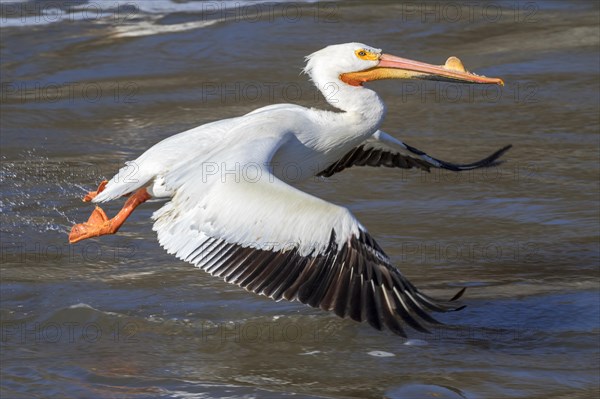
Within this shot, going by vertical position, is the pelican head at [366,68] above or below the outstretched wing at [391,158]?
above

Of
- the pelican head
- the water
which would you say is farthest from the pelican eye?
the water

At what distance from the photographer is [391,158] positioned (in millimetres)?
7523

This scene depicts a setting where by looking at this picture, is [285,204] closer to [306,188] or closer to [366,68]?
[366,68]

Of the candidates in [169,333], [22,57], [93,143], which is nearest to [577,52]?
[93,143]

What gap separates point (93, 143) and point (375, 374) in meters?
4.56

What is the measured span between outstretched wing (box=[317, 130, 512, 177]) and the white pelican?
510mm

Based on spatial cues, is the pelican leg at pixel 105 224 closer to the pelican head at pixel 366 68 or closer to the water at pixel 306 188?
the water at pixel 306 188

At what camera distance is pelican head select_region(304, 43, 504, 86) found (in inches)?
258

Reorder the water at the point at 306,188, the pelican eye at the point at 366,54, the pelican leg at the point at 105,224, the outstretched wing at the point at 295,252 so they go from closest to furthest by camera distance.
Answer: the outstretched wing at the point at 295,252, the water at the point at 306,188, the pelican leg at the point at 105,224, the pelican eye at the point at 366,54

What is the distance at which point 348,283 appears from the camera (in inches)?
214

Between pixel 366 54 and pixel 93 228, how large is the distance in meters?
1.90

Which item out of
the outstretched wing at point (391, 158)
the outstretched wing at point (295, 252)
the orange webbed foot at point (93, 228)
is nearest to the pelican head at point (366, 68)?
the outstretched wing at point (391, 158)

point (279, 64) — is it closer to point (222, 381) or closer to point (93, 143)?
point (93, 143)

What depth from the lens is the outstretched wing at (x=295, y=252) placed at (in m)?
5.34
